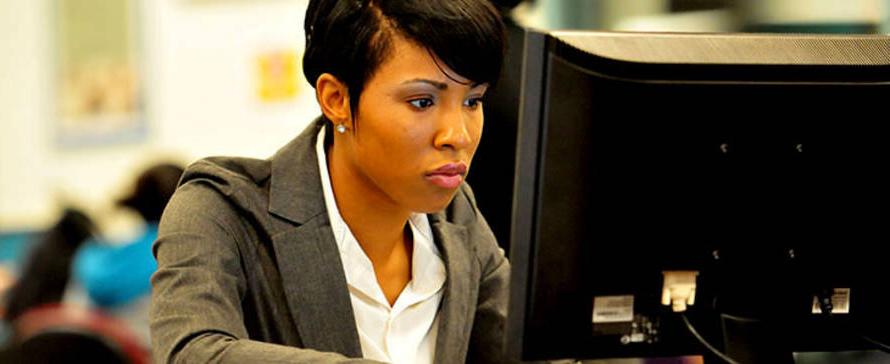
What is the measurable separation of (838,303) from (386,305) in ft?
1.64

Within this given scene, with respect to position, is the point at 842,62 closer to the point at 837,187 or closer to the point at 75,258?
the point at 837,187

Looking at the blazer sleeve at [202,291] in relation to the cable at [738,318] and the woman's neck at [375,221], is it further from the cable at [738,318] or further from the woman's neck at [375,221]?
the cable at [738,318]

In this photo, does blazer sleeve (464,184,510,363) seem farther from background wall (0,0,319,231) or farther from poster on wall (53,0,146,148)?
poster on wall (53,0,146,148)

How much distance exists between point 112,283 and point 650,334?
7.52ft

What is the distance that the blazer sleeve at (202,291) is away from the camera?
1.26 metres

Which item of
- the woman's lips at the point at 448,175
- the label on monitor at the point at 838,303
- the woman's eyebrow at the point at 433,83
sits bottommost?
the label on monitor at the point at 838,303

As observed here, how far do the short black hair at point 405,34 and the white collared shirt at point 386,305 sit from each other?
0.47 feet

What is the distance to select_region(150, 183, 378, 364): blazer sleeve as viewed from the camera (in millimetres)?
1263

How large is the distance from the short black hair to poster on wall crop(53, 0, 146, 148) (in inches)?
161

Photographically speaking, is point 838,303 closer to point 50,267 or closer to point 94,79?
point 50,267

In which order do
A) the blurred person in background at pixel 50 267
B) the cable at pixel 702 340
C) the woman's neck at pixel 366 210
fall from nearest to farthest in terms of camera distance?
the cable at pixel 702 340, the woman's neck at pixel 366 210, the blurred person in background at pixel 50 267

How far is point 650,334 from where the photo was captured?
133 centimetres

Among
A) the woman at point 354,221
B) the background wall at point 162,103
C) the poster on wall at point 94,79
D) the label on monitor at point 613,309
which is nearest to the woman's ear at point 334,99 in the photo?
the woman at point 354,221

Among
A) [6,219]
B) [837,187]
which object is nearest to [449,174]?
Result: [837,187]
